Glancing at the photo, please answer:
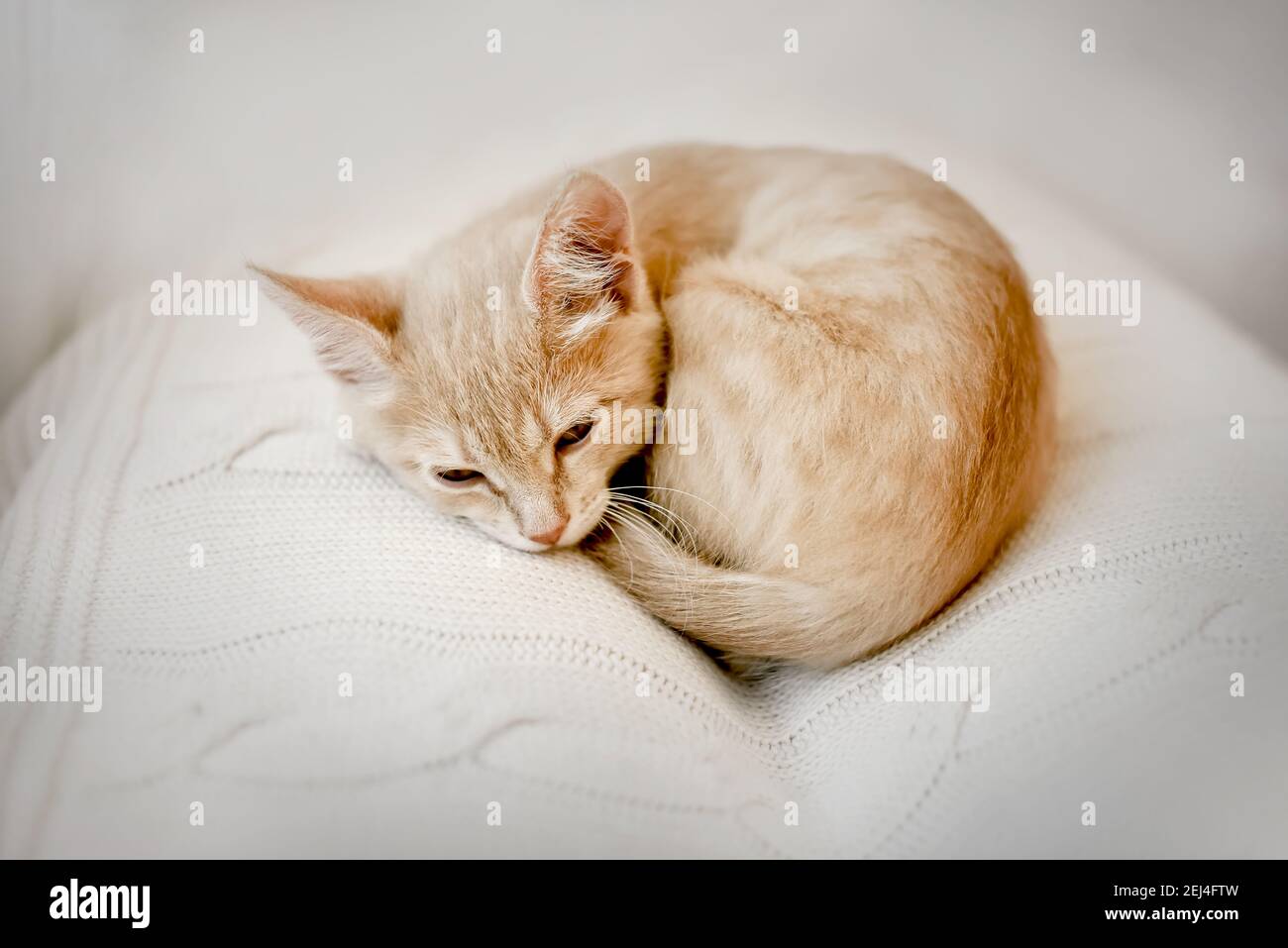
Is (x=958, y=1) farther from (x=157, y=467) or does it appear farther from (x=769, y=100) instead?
(x=157, y=467)

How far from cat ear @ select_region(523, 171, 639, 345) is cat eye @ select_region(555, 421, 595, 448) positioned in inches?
4.6

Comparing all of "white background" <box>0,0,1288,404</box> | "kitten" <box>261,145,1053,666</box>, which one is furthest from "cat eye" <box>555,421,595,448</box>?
"white background" <box>0,0,1288,404</box>

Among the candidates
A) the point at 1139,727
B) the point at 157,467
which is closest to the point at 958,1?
the point at 1139,727

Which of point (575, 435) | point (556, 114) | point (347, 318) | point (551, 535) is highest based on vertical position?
point (556, 114)

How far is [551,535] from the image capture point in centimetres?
123

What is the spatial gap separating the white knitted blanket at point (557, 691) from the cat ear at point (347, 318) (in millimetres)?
161

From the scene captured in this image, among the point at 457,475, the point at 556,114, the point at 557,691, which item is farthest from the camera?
the point at 556,114

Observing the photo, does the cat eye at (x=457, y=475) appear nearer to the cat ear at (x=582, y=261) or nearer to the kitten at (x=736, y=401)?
the kitten at (x=736, y=401)

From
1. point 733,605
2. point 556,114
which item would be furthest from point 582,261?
point 556,114

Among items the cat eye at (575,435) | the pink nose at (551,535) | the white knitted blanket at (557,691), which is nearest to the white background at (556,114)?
the white knitted blanket at (557,691)

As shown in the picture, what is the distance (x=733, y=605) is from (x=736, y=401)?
269mm

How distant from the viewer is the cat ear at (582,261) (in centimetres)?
114

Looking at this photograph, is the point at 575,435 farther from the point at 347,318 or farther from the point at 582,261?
the point at 347,318
